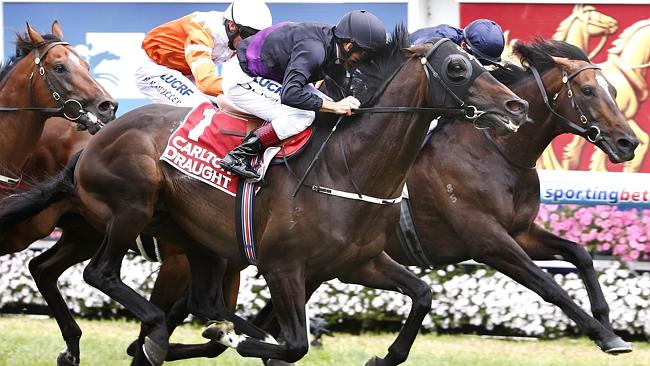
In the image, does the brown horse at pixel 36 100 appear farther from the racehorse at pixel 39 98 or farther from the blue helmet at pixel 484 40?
the blue helmet at pixel 484 40

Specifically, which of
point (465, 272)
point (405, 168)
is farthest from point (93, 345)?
point (405, 168)

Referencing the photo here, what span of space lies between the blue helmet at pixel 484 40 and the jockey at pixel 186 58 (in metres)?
1.12

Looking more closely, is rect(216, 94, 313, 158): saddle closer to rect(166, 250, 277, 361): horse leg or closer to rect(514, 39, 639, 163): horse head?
rect(166, 250, 277, 361): horse leg

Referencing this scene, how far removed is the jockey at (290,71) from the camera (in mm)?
5750

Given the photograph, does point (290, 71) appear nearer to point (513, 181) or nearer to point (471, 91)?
point (471, 91)

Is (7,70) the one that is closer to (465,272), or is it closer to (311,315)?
(311,315)

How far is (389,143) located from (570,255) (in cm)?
157

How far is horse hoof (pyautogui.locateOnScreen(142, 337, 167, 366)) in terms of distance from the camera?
626 centimetres

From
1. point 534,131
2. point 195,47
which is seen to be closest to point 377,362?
point 534,131

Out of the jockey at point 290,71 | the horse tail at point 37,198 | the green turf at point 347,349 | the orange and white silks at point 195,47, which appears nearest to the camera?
the jockey at point 290,71

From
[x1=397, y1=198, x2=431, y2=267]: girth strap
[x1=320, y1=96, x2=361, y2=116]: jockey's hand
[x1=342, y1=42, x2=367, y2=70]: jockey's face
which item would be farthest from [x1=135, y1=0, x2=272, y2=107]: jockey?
[x1=397, y1=198, x2=431, y2=267]: girth strap

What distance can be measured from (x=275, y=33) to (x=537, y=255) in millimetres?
2043

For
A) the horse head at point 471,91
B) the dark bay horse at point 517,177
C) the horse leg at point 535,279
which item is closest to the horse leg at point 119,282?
the dark bay horse at point 517,177

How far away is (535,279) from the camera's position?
262 inches
